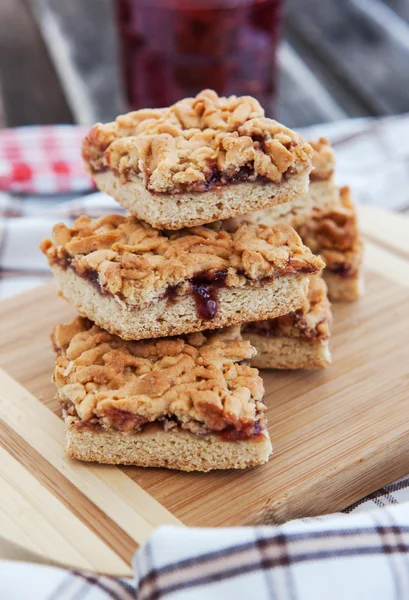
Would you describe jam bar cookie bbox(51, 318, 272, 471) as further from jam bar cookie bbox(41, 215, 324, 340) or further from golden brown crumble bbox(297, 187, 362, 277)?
golden brown crumble bbox(297, 187, 362, 277)

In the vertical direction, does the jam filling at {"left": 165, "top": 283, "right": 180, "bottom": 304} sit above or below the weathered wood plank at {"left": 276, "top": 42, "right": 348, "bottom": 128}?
above

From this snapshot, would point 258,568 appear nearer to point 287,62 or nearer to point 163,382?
point 163,382

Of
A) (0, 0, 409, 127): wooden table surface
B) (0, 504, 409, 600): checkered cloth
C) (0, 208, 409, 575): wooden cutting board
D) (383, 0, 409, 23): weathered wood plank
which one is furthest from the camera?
(383, 0, 409, 23): weathered wood plank

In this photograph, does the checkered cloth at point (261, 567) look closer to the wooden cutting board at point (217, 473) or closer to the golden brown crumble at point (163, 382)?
the wooden cutting board at point (217, 473)

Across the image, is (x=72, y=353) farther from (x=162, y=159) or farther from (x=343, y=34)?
(x=343, y=34)

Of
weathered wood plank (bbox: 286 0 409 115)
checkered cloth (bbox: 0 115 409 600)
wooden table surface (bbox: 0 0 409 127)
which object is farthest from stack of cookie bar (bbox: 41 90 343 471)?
weathered wood plank (bbox: 286 0 409 115)

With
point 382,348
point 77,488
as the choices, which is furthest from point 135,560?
point 382,348

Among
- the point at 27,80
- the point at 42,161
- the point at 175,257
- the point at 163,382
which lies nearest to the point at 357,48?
the point at 27,80
